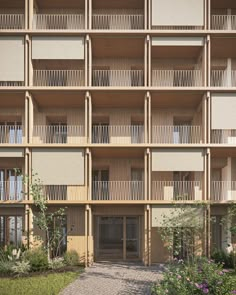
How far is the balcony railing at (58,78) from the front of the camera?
2231 cm

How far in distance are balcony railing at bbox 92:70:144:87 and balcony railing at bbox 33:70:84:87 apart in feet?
3.08

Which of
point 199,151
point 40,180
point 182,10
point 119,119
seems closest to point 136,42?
point 182,10

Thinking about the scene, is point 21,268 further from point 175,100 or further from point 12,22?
point 12,22

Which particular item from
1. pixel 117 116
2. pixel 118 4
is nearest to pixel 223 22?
pixel 118 4

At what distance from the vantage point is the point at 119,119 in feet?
73.4

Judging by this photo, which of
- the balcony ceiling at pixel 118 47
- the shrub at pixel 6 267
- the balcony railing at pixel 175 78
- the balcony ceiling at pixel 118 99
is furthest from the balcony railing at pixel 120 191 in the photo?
the balcony ceiling at pixel 118 47

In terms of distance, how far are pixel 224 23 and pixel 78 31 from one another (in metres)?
8.37

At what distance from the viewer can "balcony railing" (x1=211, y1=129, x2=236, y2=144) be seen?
2173 cm

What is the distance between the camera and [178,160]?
20328mm

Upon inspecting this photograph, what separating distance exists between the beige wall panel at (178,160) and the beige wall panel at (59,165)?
390cm

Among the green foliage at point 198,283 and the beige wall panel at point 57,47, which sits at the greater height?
the beige wall panel at point 57,47

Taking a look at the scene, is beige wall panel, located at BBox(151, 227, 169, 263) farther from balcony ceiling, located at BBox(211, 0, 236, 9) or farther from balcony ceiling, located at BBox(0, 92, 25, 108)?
balcony ceiling, located at BBox(211, 0, 236, 9)

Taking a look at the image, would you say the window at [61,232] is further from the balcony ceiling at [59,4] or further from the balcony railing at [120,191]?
the balcony ceiling at [59,4]

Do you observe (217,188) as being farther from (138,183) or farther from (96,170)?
(96,170)
